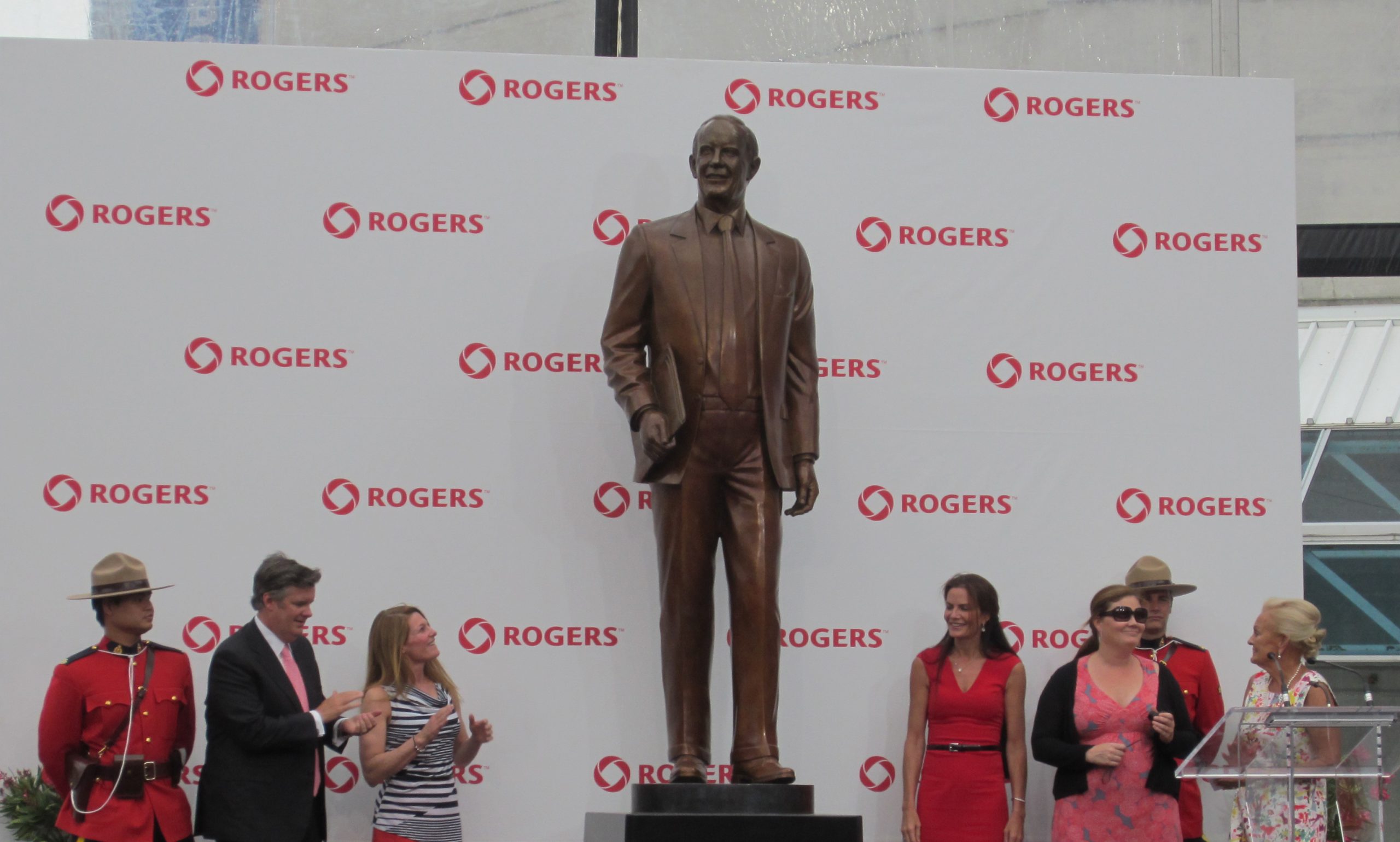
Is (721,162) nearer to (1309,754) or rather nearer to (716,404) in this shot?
(716,404)

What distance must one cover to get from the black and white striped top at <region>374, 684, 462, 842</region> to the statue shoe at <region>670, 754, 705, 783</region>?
0.82 m

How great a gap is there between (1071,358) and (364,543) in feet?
9.82

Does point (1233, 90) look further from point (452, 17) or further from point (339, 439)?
point (339, 439)

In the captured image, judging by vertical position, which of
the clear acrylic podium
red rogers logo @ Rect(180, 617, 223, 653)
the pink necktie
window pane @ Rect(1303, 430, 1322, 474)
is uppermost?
window pane @ Rect(1303, 430, 1322, 474)

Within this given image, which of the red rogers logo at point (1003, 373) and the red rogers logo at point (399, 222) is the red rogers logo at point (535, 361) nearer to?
the red rogers logo at point (399, 222)

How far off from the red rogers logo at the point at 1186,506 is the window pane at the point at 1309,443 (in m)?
3.95

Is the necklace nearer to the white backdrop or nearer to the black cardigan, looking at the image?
the black cardigan

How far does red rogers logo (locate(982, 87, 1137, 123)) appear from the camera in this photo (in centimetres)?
654

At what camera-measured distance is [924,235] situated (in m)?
6.44

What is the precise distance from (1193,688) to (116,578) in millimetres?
3927

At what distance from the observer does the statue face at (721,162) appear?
520cm

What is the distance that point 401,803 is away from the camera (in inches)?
205

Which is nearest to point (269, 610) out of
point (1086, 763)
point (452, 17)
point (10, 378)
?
point (10, 378)

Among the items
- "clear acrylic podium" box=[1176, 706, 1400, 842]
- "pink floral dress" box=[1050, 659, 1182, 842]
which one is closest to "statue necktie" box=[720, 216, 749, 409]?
"pink floral dress" box=[1050, 659, 1182, 842]
